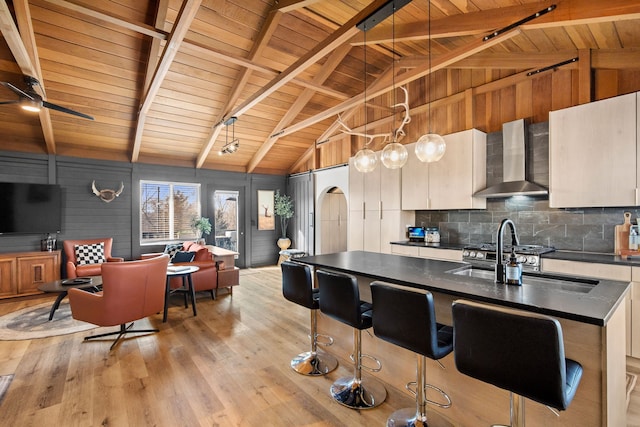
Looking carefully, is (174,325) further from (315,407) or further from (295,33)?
(295,33)

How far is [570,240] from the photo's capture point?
3672 mm

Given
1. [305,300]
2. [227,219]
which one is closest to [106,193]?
[227,219]

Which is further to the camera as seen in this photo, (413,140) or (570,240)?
(413,140)

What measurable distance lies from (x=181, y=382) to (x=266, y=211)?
241 inches

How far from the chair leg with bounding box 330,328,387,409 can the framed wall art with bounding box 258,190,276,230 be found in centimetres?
625

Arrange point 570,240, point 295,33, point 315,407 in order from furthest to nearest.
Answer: point 295,33 → point 570,240 → point 315,407

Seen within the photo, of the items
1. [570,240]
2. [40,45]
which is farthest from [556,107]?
[40,45]

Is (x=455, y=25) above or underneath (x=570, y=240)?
above

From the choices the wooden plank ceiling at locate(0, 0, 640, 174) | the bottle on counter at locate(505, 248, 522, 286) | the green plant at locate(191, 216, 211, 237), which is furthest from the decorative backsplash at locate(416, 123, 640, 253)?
the green plant at locate(191, 216, 211, 237)

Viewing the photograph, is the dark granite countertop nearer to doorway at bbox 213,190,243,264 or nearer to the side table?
the side table

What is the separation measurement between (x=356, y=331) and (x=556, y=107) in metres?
3.78

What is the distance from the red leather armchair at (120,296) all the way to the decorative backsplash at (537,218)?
428cm

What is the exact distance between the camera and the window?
688 centimetres

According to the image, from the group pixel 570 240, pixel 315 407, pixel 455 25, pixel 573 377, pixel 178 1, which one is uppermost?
pixel 178 1
